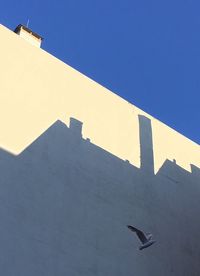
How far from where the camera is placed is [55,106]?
52.4 feet

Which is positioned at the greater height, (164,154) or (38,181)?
(164,154)

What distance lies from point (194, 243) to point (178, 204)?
127 cm

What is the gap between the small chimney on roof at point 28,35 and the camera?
59.4 feet

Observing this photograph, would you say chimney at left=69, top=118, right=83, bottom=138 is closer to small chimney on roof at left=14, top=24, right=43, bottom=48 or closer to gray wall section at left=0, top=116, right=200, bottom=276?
gray wall section at left=0, top=116, right=200, bottom=276

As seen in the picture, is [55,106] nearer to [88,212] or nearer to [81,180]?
[81,180]

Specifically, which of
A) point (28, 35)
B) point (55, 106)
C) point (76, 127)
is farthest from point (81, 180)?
point (28, 35)

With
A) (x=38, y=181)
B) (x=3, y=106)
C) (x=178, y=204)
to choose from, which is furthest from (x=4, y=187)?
(x=178, y=204)

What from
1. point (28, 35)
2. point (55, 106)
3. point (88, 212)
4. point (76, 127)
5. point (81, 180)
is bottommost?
point (88, 212)

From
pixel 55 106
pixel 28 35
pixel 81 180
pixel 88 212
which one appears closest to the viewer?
pixel 88 212

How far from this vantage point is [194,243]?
17.6m

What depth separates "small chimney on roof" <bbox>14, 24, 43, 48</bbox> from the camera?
18.1 meters

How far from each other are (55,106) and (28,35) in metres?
3.44

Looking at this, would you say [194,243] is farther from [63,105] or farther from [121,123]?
[63,105]

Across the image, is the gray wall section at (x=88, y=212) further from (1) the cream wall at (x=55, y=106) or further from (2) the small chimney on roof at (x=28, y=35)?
(2) the small chimney on roof at (x=28, y=35)
